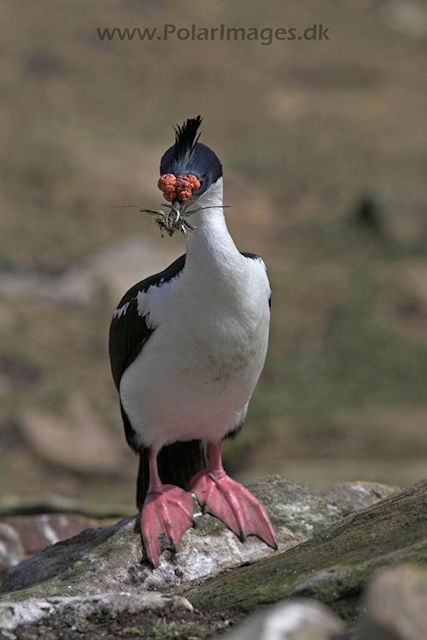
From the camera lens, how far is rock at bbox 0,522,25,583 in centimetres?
655

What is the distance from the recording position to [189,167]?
15.4 ft

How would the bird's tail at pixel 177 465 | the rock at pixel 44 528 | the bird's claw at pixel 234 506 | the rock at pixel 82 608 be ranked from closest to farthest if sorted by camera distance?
Result: the rock at pixel 82 608 → the bird's claw at pixel 234 506 → the bird's tail at pixel 177 465 → the rock at pixel 44 528

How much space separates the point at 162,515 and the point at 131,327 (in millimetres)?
1150

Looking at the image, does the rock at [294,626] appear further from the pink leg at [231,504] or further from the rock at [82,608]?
the pink leg at [231,504]

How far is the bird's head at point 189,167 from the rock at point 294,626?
258 cm

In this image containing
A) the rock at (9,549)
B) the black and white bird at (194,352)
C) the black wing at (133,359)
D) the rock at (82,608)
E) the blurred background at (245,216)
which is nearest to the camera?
the rock at (82,608)

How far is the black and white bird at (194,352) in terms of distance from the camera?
15.8ft

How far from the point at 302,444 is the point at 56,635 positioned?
8709mm

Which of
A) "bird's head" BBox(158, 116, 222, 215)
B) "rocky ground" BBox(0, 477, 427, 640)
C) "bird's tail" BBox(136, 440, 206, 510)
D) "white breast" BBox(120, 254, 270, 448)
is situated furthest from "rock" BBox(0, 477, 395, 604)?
"bird's head" BBox(158, 116, 222, 215)

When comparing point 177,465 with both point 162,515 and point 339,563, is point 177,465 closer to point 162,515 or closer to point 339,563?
point 162,515

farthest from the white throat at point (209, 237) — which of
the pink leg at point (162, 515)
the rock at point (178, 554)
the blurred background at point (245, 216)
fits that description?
the blurred background at point (245, 216)

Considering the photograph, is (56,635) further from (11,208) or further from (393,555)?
(11,208)

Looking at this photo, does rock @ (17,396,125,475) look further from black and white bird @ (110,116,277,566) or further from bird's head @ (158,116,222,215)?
bird's head @ (158,116,222,215)

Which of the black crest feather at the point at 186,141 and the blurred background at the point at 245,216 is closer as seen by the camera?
the black crest feather at the point at 186,141
